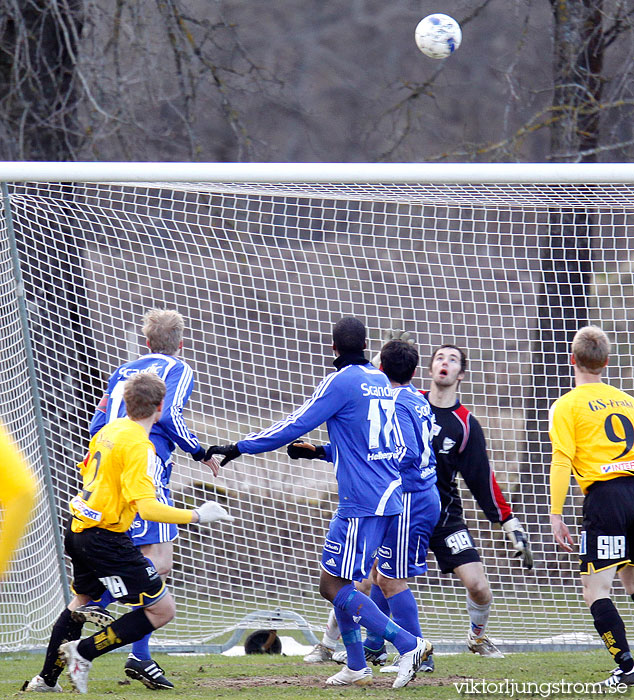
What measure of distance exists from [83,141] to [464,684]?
6508mm

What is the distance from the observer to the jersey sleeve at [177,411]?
16.8ft

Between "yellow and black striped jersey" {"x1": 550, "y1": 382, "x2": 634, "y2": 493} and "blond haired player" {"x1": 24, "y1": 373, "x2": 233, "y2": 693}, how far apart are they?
1679 millimetres

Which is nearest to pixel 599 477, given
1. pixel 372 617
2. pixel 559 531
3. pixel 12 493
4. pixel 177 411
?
pixel 559 531

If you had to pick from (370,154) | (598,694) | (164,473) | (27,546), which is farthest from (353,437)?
(370,154)

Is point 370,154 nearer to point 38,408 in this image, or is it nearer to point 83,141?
point 83,141

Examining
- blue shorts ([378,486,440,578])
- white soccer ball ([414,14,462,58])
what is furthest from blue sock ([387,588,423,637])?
white soccer ball ([414,14,462,58])

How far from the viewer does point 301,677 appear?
514 centimetres

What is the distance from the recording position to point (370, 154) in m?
11.1

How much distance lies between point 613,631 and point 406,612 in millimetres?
1028

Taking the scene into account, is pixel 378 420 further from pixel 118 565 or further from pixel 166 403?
pixel 118 565

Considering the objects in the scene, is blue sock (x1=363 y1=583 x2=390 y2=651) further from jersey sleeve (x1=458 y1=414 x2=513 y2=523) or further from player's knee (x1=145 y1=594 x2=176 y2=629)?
player's knee (x1=145 y1=594 x2=176 y2=629)

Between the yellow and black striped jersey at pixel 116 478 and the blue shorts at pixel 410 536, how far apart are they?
136cm

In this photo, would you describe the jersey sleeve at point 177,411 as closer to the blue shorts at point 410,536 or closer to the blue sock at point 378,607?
the blue shorts at point 410,536

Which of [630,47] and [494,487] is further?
[630,47]
